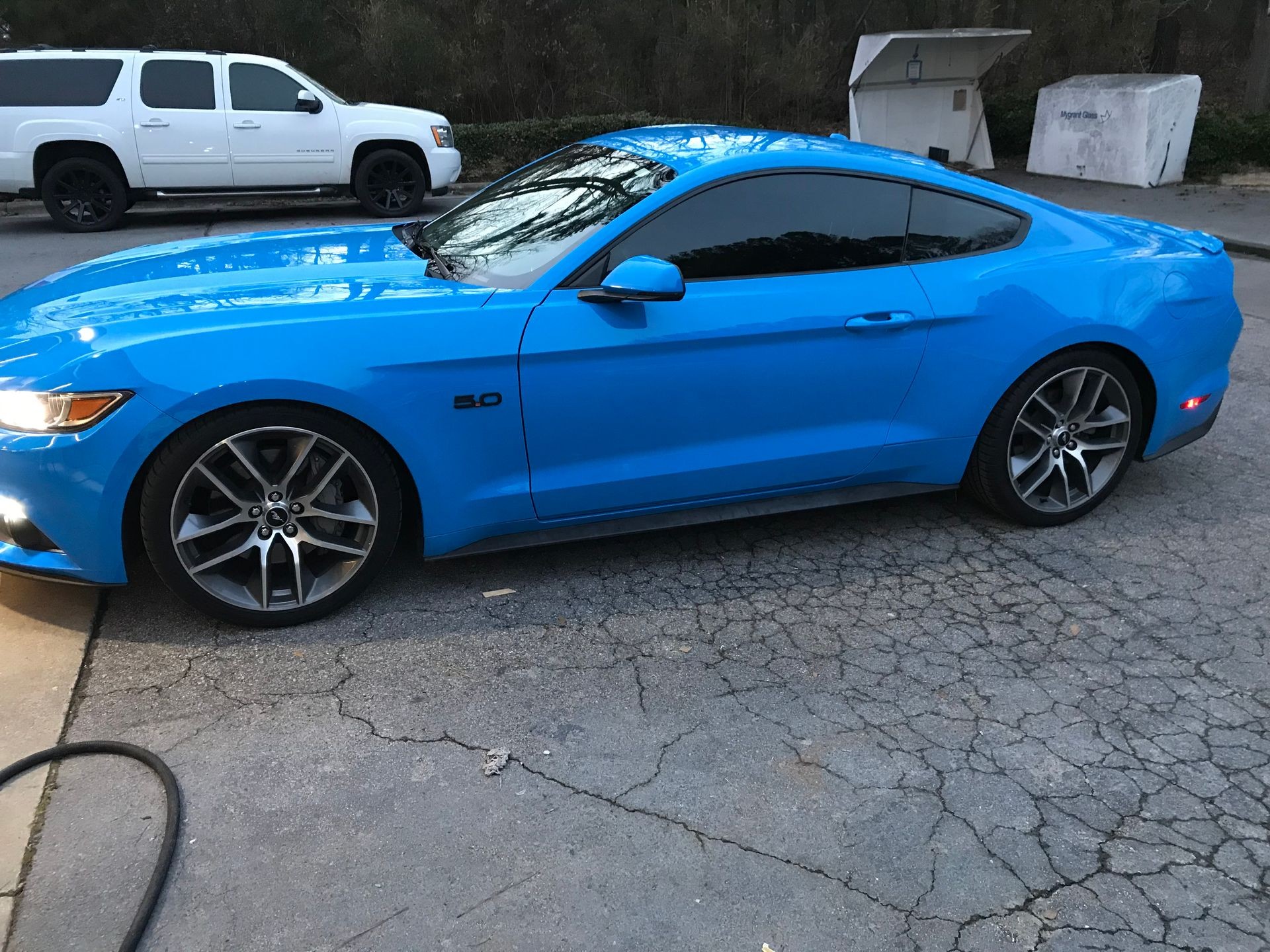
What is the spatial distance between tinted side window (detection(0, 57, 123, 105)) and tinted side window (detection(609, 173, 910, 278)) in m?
10.3

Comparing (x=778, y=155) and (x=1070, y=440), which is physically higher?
(x=778, y=155)

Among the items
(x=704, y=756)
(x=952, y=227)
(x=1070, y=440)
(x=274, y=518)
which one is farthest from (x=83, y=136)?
(x=704, y=756)

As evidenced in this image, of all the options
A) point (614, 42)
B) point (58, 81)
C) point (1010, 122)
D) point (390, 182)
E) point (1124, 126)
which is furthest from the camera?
point (614, 42)

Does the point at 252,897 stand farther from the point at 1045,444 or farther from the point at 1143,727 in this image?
→ the point at 1045,444

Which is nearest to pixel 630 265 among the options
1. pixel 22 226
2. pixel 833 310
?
pixel 833 310

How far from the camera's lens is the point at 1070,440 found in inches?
176

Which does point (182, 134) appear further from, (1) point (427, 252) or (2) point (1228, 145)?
(2) point (1228, 145)

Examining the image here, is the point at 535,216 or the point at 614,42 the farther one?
the point at 614,42

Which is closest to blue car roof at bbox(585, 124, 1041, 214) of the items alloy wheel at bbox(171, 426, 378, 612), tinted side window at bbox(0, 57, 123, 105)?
alloy wheel at bbox(171, 426, 378, 612)

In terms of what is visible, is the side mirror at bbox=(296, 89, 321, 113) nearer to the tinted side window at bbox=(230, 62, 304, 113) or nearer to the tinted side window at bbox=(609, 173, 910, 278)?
the tinted side window at bbox=(230, 62, 304, 113)

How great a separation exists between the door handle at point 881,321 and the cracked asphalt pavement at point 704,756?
0.93 meters

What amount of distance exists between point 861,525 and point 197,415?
8.66 ft

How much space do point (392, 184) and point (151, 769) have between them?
35.7 feet

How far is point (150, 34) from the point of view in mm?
16797
